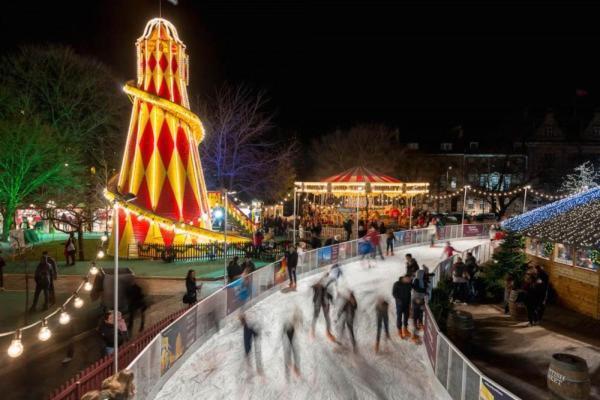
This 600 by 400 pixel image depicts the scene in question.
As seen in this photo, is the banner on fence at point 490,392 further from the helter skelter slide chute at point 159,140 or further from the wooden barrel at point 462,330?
the helter skelter slide chute at point 159,140

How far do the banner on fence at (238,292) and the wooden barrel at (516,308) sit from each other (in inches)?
276

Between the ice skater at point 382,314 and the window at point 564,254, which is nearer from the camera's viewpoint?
the ice skater at point 382,314

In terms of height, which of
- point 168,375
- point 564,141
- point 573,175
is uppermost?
point 564,141

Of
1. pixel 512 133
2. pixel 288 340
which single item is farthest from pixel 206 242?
pixel 512 133

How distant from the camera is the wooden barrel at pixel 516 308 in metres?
12.1

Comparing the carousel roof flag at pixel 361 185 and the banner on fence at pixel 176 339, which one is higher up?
the carousel roof flag at pixel 361 185

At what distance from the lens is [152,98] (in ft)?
54.7

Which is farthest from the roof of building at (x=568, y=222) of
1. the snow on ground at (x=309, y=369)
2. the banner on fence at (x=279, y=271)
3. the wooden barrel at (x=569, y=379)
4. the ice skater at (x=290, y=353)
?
the ice skater at (x=290, y=353)

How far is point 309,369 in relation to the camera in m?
8.21

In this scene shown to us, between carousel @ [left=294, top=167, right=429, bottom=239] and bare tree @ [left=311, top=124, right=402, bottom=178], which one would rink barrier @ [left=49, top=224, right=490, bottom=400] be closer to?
carousel @ [left=294, top=167, right=429, bottom=239]

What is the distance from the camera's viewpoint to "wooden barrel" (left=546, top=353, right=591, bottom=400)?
637cm

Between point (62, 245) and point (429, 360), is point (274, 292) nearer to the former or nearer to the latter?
point (429, 360)

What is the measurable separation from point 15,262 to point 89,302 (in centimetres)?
881

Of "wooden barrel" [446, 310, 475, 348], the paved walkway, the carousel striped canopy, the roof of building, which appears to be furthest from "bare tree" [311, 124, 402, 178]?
"wooden barrel" [446, 310, 475, 348]
